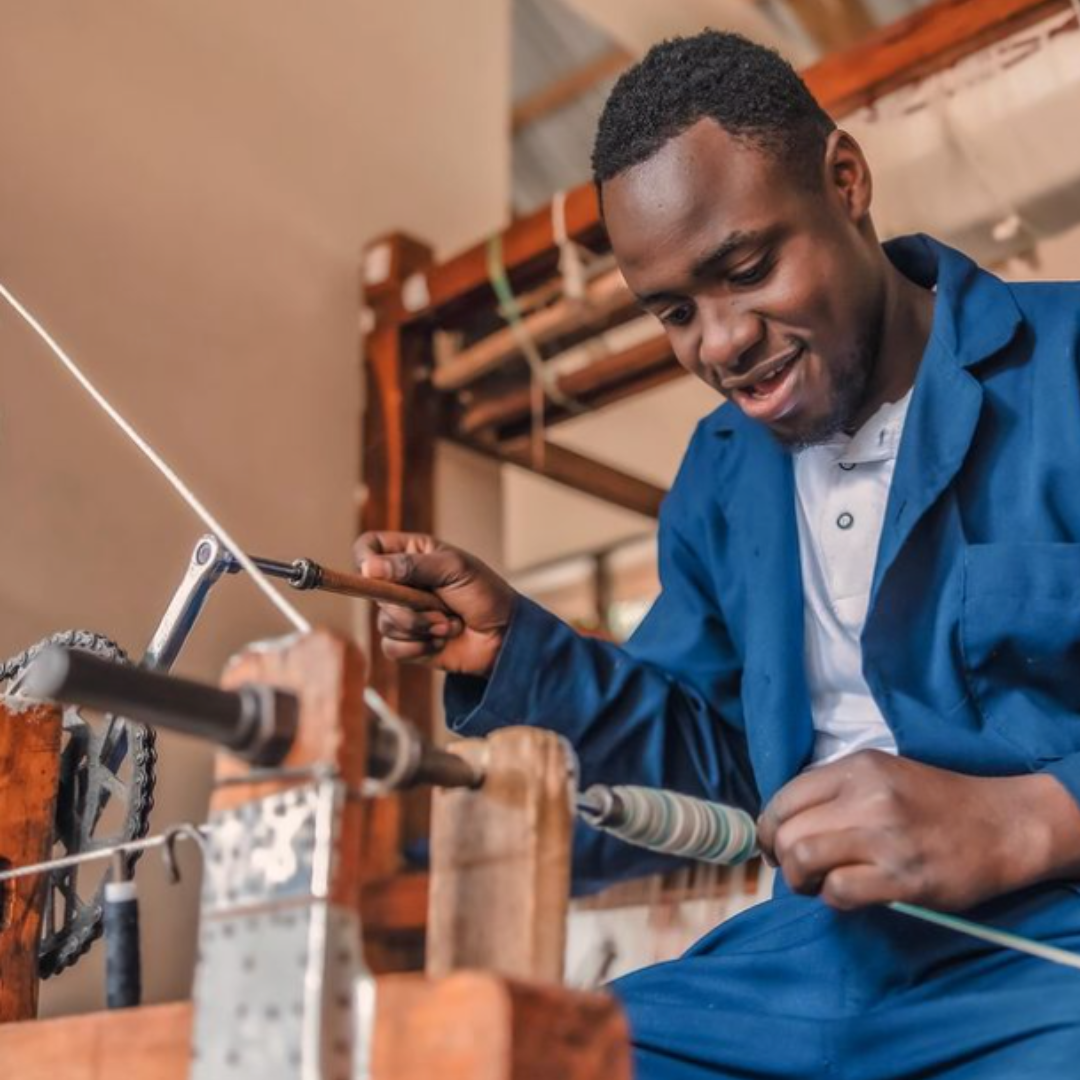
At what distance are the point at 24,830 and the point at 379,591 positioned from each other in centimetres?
32

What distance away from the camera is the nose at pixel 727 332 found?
1183mm

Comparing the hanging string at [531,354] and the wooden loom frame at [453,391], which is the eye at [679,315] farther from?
the hanging string at [531,354]

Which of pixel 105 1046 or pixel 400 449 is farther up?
pixel 400 449

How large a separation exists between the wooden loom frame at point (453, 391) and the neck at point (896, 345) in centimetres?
93

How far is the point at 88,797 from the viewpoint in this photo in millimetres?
1179

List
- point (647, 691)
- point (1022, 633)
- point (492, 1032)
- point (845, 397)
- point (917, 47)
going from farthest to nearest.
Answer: point (917, 47) → point (647, 691) → point (845, 397) → point (1022, 633) → point (492, 1032)

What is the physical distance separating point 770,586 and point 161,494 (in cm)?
115

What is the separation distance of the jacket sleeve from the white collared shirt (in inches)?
5.7

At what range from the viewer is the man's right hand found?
1.20 meters

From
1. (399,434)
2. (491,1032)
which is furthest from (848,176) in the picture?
(399,434)

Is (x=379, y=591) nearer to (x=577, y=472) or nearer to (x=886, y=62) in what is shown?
(x=886, y=62)

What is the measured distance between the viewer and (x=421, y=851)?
7.71ft

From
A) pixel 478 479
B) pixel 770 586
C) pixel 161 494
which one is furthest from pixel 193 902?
pixel 770 586

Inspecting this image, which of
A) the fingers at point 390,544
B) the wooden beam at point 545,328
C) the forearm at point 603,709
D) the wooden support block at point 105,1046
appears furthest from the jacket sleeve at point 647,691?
the wooden beam at point 545,328
